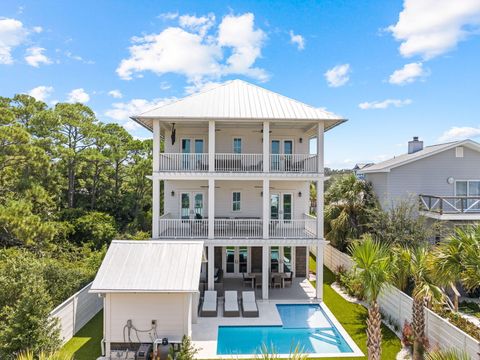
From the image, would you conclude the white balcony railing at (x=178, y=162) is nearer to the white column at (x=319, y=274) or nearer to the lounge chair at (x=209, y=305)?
the lounge chair at (x=209, y=305)

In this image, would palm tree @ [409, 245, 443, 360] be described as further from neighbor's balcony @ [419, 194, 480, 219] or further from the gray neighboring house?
the gray neighboring house

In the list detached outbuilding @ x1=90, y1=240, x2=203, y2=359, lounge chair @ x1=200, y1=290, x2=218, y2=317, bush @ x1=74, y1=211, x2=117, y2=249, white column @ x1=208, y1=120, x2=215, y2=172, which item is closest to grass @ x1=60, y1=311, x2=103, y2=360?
detached outbuilding @ x1=90, y1=240, x2=203, y2=359

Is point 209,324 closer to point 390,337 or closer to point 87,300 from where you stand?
point 87,300

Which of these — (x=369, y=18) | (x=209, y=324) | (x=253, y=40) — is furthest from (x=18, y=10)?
(x=369, y=18)

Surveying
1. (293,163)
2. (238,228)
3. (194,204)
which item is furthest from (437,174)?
(194,204)

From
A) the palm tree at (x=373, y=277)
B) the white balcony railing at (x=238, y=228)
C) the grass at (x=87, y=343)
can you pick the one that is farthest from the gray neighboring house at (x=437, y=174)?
the grass at (x=87, y=343)

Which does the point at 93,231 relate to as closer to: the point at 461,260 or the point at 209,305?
the point at 209,305
